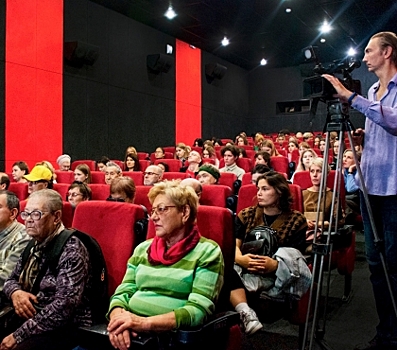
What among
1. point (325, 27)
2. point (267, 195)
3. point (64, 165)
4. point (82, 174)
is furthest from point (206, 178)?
point (325, 27)

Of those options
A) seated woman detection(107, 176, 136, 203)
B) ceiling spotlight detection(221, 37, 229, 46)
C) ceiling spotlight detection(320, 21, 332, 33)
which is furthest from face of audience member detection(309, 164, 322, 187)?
ceiling spotlight detection(221, 37, 229, 46)

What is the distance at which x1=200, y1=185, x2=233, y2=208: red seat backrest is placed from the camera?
Answer: 2982mm

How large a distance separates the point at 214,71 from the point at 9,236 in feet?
31.2

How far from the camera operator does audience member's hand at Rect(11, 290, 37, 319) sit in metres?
1.32

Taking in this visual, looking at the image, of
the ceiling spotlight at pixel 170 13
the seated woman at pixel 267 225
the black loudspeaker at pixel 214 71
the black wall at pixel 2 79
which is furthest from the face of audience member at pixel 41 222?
the black loudspeaker at pixel 214 71

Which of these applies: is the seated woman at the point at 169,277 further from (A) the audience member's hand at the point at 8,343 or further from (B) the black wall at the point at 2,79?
(B) the black wall at the point at 2,79

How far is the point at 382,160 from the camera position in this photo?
1801 mm

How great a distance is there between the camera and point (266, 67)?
13.2m

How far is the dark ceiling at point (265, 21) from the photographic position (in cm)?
765

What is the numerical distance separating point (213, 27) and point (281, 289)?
7827mm

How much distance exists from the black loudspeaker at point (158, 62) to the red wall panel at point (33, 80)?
2.17m

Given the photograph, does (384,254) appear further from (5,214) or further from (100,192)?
(100,192)

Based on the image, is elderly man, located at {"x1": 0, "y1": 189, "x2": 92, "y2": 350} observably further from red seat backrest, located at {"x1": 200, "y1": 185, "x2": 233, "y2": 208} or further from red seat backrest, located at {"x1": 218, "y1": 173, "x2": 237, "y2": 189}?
red seat backrest, located at {"x1": 218, "y1": 173, "x2": 237, "y2": 189}

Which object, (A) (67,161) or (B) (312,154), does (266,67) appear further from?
(B) (312,154)
